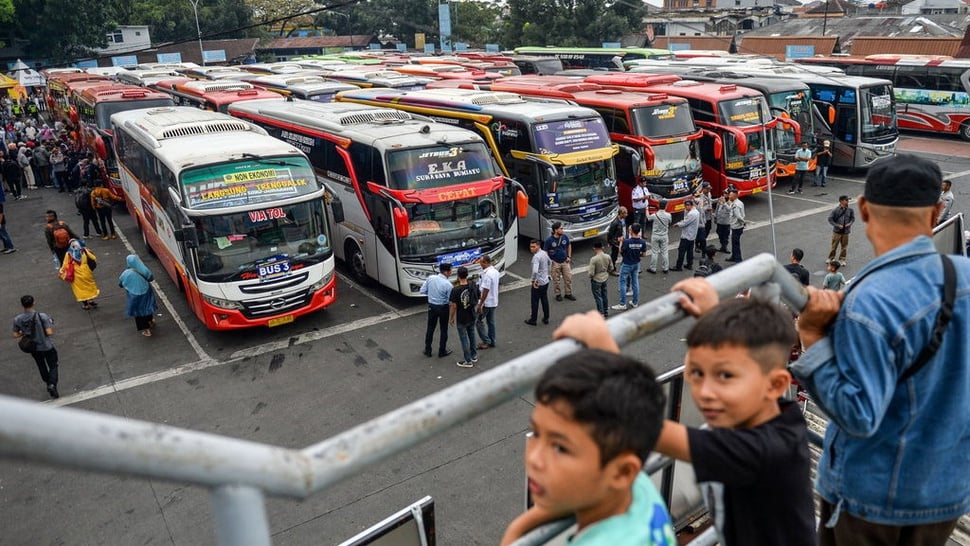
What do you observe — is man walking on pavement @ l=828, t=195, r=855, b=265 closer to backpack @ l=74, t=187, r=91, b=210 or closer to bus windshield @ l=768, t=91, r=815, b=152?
bus windshield @ l=768, t=91, r=815, b=152

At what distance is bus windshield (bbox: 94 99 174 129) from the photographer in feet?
64.3

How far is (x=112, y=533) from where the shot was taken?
6.61 m

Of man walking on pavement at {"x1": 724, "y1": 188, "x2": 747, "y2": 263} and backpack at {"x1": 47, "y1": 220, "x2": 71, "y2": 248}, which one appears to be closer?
backpack at {"x1": 47, "y1": 220, "x2": 71, "y2": 248}

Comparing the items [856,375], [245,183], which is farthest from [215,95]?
[856,375]

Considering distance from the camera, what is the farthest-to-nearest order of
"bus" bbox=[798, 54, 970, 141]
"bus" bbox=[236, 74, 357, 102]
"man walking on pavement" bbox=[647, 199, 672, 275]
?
"bus" bbox=[798, 54, 970, 141], "bus" bbox=[236, 74, 357, 102], "man walking on pavement" bbox=[647, 199, 672, 275]

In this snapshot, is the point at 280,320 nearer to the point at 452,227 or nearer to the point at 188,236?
the point at 188,236

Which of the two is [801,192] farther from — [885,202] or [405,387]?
[885,202]

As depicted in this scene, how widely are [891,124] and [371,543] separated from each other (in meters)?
23.5

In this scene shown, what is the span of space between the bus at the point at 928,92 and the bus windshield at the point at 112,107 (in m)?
25.5

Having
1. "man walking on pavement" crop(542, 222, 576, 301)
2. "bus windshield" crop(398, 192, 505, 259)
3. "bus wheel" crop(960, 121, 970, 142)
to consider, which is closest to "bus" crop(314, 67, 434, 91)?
"bus windshield" crop(398, 192, 505, 259)

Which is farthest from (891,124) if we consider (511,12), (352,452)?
(511,12)

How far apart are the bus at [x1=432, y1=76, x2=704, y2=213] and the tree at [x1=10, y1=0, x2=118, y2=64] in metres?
42.7

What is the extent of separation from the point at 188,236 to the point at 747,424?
993 centimetres

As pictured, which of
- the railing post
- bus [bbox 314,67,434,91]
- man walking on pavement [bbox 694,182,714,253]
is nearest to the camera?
the railing post
